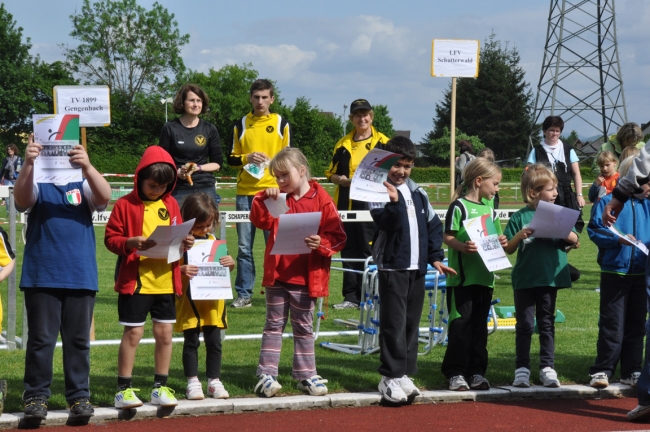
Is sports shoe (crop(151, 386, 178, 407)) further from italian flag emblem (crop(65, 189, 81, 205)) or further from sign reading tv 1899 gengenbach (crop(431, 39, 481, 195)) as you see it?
sign reading tv 1899 gengenbach (crop(431, 39, 481, 195))

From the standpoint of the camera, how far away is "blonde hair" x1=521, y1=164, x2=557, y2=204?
269 inches

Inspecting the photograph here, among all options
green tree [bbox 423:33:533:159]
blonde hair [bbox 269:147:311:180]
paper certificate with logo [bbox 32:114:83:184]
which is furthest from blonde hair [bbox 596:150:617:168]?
green tree [bbox 423:33:533:159]

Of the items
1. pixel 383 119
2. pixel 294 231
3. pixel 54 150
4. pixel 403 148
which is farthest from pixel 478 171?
pixel 383 119

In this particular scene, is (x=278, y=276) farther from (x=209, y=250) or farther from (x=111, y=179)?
(x=111, y=179)

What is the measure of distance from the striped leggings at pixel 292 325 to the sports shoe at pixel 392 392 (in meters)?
0.54

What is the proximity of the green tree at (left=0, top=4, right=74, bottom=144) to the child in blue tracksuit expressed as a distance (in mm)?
62092

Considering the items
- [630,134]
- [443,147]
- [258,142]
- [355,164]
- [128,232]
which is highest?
[443,147]

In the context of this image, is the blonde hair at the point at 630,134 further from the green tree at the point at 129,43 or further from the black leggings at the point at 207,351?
the green tree at the point at 129,43

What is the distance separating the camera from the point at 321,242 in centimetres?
623

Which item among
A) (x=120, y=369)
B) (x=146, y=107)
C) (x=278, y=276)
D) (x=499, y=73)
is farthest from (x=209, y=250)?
(x=499, y=73)

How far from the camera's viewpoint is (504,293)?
39.9 feet

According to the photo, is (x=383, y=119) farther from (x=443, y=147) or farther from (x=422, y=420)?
(x=422, y=420)

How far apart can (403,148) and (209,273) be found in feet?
5.28

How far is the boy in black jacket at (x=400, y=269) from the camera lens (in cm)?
618
